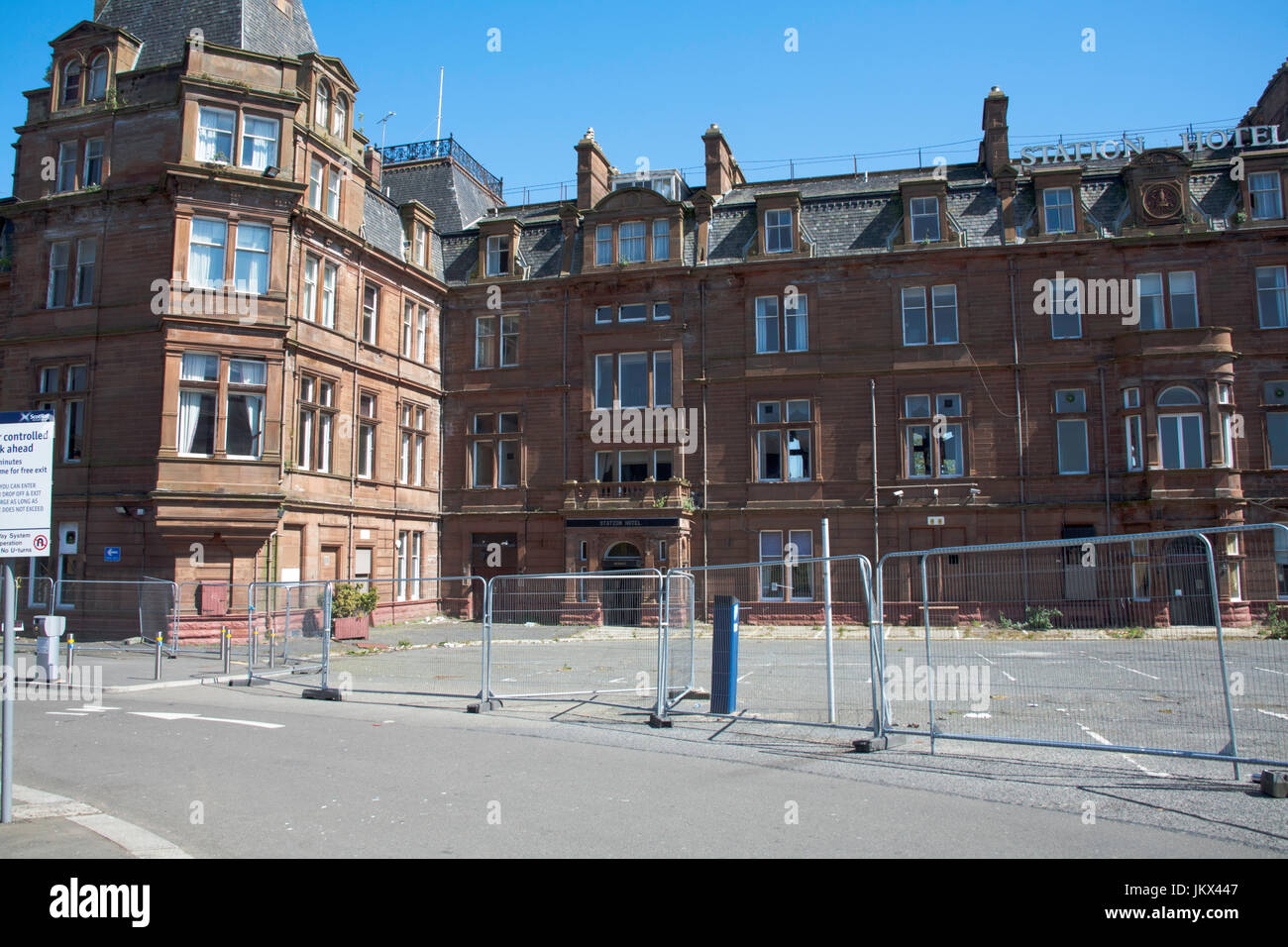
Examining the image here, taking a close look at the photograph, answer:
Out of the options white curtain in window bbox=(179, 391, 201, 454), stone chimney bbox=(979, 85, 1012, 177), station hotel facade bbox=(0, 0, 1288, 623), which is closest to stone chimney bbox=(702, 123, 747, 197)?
station hotel facade bbox=(0, 0, 1288, 623)

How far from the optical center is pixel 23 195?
27.2m

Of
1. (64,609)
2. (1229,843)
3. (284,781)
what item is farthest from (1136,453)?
(64,609)

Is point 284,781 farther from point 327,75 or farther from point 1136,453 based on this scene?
point 1136,453

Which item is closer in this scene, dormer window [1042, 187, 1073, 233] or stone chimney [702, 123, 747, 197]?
dormer window [1042, 187, 1073, 233]

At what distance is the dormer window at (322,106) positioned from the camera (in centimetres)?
2811

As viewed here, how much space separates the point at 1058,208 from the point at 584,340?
17036 millimetres

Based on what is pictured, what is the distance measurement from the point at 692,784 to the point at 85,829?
5173mm

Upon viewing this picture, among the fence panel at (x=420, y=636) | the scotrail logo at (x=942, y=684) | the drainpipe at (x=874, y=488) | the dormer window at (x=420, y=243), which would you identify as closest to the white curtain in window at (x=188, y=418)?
the fence panel at (x=420, y=636)

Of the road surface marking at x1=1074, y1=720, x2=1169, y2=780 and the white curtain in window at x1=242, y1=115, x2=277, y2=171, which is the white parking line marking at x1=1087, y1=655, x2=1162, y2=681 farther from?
the white curtain in window at x1=242, y1=115, x2=277, y2=171

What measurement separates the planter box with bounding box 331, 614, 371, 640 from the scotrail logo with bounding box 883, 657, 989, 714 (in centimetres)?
1645

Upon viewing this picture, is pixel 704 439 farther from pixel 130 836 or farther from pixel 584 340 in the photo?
pixel 130 836

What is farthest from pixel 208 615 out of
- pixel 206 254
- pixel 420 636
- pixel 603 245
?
pixel 603 245
